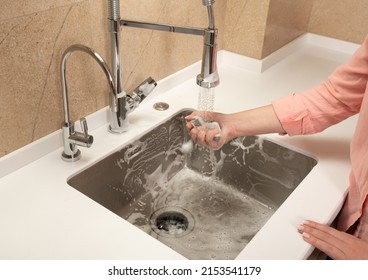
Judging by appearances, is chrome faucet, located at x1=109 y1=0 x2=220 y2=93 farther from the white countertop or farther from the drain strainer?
the drain strainer

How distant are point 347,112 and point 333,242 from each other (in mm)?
359

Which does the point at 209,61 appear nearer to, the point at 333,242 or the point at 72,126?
the point at 72,126

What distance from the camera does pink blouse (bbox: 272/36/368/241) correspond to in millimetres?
927

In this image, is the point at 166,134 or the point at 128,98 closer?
the point at 128,98

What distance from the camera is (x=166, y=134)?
4.01ft

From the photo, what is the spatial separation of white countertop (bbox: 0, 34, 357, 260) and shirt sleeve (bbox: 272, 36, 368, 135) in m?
0.08

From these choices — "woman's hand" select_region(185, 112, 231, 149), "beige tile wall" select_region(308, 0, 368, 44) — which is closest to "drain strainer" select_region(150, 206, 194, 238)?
"woman's hand" select_region(185, 112, 231, 149)

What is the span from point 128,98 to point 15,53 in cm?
32

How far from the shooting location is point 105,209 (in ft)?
2.80

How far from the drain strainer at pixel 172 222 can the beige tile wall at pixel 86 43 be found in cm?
34

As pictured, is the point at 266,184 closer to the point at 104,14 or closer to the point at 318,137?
the point at 318,137
